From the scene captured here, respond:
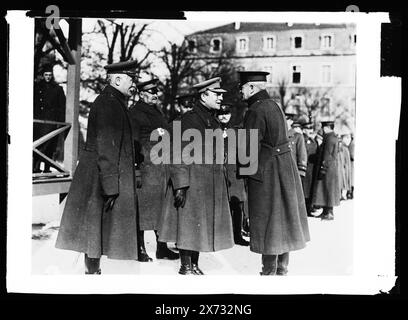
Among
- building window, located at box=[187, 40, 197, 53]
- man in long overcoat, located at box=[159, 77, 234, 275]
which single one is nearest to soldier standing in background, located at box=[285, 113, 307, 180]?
man in long overcoat, located at box=[159, 77, 234, 275]

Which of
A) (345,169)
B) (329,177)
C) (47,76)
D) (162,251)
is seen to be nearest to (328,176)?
(329,177)

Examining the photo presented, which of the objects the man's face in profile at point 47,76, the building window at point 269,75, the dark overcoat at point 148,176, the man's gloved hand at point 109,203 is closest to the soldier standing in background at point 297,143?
the building window at point 269,75

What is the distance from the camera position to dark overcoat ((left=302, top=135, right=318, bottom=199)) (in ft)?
19.1

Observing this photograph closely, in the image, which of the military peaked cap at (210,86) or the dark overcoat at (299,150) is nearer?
the military peaked cap at (210,86)

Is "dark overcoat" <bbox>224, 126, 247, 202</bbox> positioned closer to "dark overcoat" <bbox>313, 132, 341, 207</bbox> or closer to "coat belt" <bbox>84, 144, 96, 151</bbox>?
"dark overcoat" <bbox>313, 132, 341, 207</bbox>

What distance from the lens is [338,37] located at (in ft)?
17.5

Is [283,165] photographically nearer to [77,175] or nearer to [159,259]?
[159,259]

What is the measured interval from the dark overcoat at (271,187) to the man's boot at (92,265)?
1.57m

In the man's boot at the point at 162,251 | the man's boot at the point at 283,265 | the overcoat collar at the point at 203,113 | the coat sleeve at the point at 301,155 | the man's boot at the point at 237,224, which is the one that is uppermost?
the overcoat collar at the point at 203,113

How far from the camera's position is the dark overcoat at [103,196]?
499cm

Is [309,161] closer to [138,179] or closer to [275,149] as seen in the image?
[275,149]

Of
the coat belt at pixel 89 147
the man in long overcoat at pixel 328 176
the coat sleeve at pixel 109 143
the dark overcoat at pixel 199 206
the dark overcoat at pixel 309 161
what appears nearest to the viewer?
the coat sleeve at pixel 109 143

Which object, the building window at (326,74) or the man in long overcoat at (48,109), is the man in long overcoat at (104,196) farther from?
the building window at (326,74)

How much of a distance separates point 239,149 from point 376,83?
1569 mm
